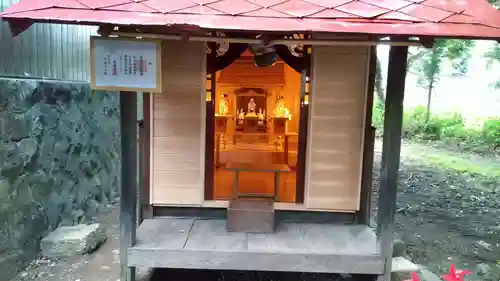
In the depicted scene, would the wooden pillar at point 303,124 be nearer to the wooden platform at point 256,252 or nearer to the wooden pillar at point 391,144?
the wooden platform at point 256,252

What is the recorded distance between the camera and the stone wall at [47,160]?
5.16 metres

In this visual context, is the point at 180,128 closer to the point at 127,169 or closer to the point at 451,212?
the point at 127,169

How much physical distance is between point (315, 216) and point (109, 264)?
292 cm

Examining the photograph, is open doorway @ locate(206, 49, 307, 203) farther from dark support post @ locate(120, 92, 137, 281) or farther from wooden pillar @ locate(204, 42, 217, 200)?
dark support post @ locate(120, 92, 137, 281)

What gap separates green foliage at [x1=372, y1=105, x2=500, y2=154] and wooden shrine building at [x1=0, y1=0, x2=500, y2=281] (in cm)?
1232

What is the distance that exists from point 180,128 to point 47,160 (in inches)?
93.6

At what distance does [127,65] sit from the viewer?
12.6 feet

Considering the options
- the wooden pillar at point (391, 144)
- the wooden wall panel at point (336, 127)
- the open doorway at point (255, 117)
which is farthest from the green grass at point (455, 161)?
the wooden pillar at point (391, 144)

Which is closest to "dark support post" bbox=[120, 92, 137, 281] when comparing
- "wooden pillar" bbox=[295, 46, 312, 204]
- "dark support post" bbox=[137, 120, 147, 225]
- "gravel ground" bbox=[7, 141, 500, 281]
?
"dark support post" bbox=[137, 120, 147, 225]

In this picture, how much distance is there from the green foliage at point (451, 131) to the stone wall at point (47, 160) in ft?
39.2

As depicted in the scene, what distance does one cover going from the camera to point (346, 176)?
536 cm

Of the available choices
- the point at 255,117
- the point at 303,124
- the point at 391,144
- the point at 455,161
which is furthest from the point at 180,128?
the point at 455,161

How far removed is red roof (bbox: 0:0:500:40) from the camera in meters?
3.42

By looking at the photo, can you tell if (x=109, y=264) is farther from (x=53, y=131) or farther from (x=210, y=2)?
(x=210, y=2)
